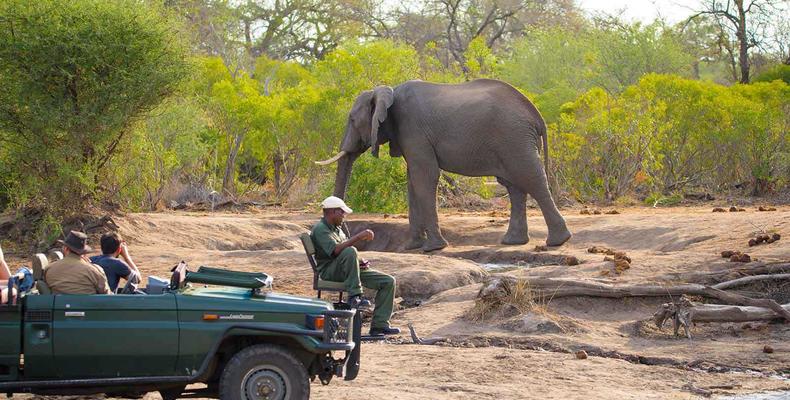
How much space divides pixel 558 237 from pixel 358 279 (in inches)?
341

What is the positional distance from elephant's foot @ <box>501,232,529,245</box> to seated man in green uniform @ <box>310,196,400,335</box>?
8510 mm

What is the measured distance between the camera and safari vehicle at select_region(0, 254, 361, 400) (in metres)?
7.20

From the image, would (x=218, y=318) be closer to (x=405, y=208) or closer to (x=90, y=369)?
(x=90, y=369)

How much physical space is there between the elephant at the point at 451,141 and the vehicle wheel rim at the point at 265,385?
35.7ft

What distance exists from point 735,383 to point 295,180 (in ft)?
64.5

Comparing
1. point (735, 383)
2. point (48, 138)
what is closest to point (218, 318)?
point (735, 383)

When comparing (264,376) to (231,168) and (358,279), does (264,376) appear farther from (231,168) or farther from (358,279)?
(231,168)

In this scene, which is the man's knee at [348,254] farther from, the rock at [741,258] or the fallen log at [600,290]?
the rock at [741,258]

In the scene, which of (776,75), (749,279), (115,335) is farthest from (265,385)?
(776,75)

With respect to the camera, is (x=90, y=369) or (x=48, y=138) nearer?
(x=90, y=369)

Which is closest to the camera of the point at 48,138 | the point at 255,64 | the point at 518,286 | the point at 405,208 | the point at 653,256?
the point at 518,286

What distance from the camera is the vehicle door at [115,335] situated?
723cm

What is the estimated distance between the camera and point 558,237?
59.5 feet

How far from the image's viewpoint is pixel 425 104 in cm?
1875
